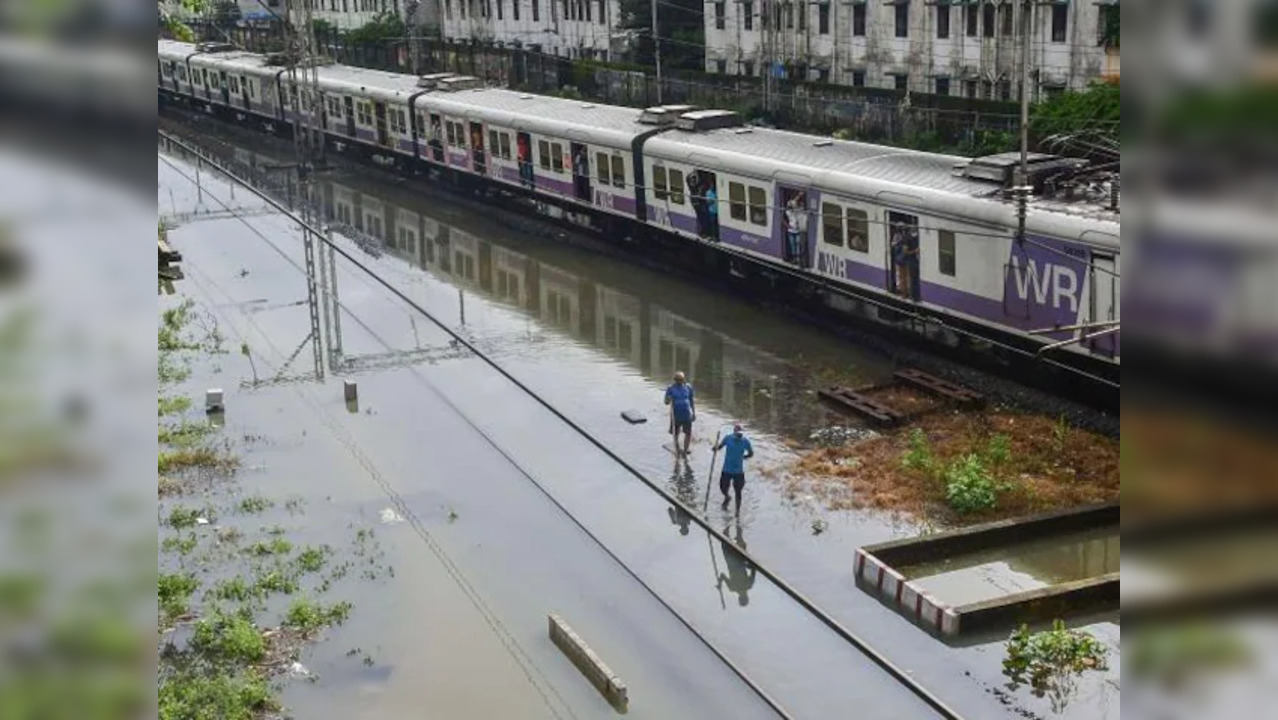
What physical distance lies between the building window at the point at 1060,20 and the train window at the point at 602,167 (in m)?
12.2

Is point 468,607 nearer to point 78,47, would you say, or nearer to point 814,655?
point 814,655

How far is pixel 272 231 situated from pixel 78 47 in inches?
1095

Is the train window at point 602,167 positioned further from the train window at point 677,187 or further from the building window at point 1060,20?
the building window at point 1060,20

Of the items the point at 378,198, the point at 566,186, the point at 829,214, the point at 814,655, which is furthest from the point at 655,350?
the point at 378,198

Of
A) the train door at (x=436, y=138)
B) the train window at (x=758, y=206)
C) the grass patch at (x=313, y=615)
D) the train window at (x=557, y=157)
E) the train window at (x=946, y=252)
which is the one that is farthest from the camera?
the train door at (x=436, y=138)

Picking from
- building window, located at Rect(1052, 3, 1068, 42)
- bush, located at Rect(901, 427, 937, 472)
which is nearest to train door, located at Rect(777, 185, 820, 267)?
bush, located at Rect(901, 427, 937, 472)

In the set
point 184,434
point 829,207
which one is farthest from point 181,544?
point 829,207

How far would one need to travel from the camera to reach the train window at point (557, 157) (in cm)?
2375

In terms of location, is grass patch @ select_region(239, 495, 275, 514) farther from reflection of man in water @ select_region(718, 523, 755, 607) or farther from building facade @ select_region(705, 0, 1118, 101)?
building facade @ select_region(705, 0, 1118, 101)

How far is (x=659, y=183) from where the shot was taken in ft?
68.7

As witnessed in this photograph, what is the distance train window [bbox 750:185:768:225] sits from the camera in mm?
18172

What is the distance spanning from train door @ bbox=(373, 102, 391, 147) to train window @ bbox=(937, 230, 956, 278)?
19.9 m

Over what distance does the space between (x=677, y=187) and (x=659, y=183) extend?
0.64 metres

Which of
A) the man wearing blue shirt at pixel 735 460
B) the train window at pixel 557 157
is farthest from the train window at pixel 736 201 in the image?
the man wearing blue shirt at pixel 735 460
